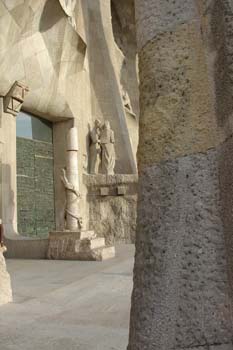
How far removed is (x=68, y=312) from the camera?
292cm

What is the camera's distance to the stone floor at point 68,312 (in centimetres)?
216

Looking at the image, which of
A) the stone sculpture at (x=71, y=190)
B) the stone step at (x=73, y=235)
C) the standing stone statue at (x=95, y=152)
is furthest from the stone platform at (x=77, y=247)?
the standing stone statue at (x=95, y=152)

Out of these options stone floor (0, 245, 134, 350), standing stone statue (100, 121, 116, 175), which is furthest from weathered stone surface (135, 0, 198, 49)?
standing stone statue (100, 121, 116, 175)

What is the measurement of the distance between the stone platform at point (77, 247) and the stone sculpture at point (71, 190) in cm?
41

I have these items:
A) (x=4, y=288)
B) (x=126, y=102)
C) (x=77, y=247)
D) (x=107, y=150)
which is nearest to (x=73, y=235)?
(x=77, y=247)

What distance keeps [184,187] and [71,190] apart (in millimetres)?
7149

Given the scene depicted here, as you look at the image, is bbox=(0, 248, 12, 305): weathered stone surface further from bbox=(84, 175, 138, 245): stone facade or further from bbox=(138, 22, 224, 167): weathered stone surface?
bbox=(84, 175, 138, 245): stone facade

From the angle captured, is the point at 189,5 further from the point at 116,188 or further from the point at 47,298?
the point at 116,188

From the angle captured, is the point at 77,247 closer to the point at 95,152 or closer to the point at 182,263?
the point at 95,152

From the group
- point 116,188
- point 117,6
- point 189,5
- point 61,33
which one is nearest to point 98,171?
point 116,188

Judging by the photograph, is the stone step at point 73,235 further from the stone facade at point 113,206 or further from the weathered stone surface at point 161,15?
the weathered stone surface at point 161,15

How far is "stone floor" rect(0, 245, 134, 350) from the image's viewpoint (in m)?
2.16

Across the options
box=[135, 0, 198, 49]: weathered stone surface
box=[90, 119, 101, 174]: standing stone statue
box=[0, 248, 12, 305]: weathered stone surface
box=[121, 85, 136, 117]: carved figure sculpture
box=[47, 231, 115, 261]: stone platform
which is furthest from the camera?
box=[121, 85, 136, 117]: carved figure sculpture

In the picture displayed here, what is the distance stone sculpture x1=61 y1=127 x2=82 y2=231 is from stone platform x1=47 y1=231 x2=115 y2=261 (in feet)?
1.35
